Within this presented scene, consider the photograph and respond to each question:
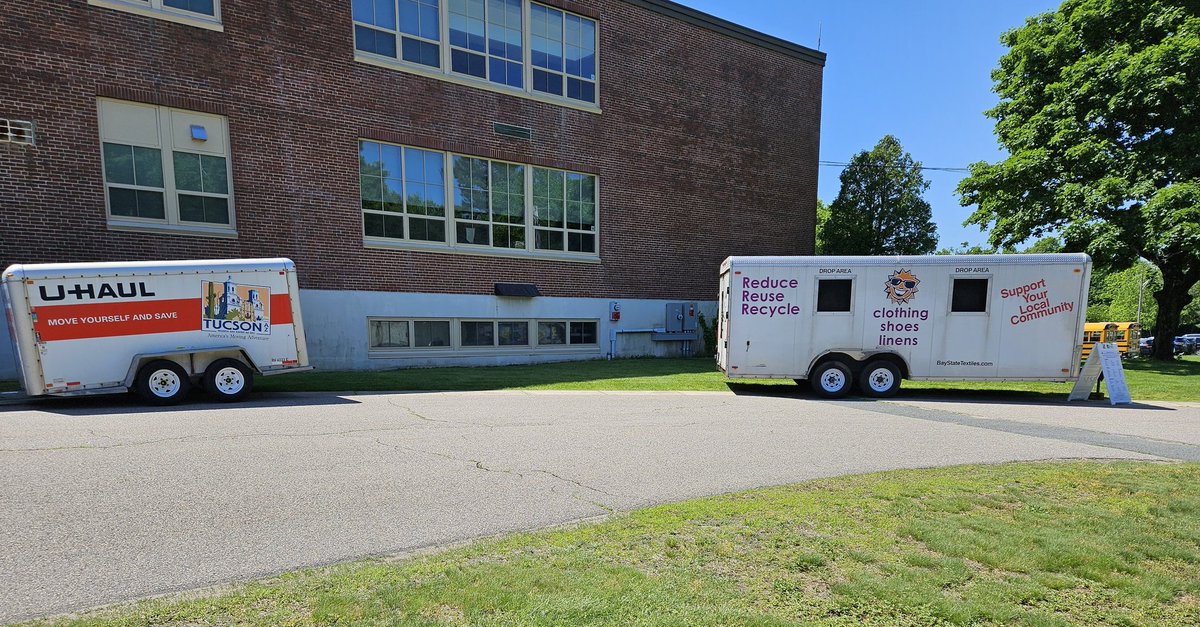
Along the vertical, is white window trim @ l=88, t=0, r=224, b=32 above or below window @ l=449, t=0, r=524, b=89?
below

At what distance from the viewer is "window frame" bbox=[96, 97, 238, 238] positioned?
39.9ft

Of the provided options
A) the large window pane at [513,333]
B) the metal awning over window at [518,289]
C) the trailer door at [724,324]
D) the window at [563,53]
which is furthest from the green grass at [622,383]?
the window at [563,53]

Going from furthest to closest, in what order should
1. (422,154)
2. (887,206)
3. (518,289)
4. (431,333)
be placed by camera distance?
(887,206)
(518,289)
(431,333)
(422,154)

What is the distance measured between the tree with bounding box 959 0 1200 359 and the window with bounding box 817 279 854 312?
10.1 meters

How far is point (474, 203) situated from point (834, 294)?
10.4 meters

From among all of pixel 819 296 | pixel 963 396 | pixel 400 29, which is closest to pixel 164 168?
pixel 400 29

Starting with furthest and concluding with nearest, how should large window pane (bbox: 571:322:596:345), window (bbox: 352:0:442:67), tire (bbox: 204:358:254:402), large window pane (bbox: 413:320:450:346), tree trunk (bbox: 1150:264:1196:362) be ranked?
tree trunk (bbox: 1150:264:1196:362), large window pane (bbox: 571:322:596:345), large window pane (bbox: 413:320:450:346), window (bbox: 352:0:442:67), tire (bbox: 204:358:254:402)

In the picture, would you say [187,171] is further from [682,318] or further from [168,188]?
[682,318]

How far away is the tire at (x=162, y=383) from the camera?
9.38 meters

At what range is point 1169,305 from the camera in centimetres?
1877

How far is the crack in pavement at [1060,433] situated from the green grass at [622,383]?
101 inches

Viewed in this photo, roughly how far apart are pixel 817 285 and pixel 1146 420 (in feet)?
17.9

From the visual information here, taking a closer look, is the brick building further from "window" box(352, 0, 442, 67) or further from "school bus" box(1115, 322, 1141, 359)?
"school bus" box(1115, 322, 1141, 359)

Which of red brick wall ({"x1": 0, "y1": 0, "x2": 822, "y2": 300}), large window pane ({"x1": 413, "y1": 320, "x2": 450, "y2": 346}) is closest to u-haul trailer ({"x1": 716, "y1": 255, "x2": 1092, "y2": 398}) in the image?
red brick wall ({"x1": 0, "y1": 0, "x2": 822, "y2": 300})
